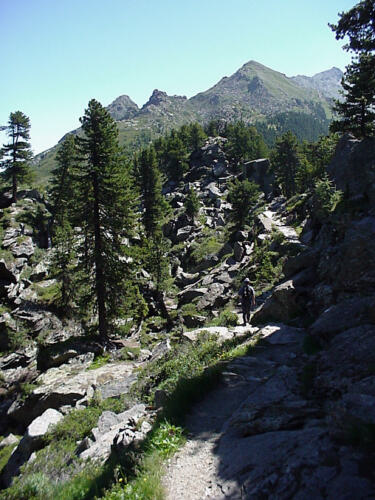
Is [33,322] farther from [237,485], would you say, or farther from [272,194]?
[272,194]

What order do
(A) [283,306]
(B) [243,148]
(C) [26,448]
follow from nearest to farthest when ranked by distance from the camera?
(C) [26,448] → (A) [283,306] → (B) [243,148]

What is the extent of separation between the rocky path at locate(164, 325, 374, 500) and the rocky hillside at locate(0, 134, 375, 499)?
0.07 ft

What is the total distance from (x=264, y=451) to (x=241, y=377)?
368 cm

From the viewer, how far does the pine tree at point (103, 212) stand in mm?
20078

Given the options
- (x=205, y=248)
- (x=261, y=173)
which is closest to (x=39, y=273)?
(x=205, y=248)

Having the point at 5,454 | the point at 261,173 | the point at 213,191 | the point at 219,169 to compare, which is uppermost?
the point at 219,169

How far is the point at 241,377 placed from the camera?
8.23 metres

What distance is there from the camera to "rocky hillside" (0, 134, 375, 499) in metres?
4.16

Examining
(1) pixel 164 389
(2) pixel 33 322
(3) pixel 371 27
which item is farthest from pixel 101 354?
(3) pixel 371 27

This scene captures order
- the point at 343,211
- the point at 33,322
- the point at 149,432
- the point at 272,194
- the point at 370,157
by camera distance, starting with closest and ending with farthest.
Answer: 1. the point at 149,432
2. the point at 343,211
3. the point at 370,157
4. the point at 33,322
5. the point at 272,194

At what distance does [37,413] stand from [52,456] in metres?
6.43

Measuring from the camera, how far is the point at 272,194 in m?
66.8

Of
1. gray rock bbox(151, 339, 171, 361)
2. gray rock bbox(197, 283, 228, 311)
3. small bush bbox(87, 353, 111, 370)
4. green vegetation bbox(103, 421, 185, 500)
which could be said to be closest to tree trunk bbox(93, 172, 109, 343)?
small bush bbox(87, 353, 111, 370)

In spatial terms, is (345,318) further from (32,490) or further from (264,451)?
(32,490)
